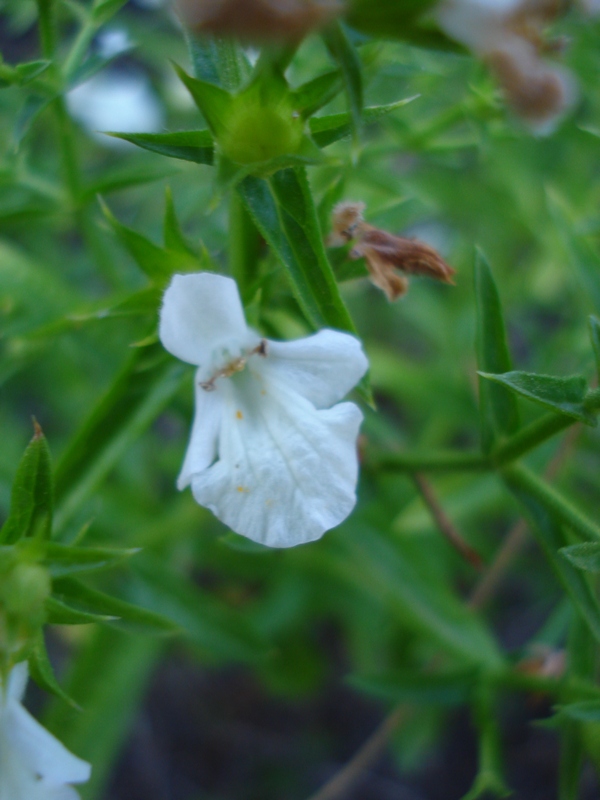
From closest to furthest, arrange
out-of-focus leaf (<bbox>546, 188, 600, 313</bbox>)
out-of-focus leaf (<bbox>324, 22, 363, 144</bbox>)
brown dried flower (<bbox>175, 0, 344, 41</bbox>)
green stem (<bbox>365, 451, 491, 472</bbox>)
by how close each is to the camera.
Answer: brown dried flower (<bbox>175, 0, 344, 41</bbox>)
out-of-focus leaf (<bbox>324, 22, 363, 144</bbox>)
green stem (<bbox>365, 451, 491, 472</bbox>)
out-of-focus leaf (<bbox>546, 188, 600, 313</bbox>)

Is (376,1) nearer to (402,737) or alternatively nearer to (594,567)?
(594,567)

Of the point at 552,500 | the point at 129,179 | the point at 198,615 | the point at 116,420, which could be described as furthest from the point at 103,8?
the point at 198,615

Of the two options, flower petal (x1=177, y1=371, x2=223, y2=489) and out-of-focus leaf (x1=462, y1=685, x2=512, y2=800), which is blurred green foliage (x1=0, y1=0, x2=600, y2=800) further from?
flower petal (x1=177, y1=371, x2=223, y2=489)

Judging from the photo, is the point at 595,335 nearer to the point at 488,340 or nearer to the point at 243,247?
the point at 488,340

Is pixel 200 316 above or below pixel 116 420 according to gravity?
above

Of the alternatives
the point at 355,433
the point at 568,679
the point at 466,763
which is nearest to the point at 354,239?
the point at 355,433

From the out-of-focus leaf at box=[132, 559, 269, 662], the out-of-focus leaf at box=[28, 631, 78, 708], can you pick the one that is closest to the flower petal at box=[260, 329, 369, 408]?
the out-of-focus leaf at box=[28, 631, 78, 708]
